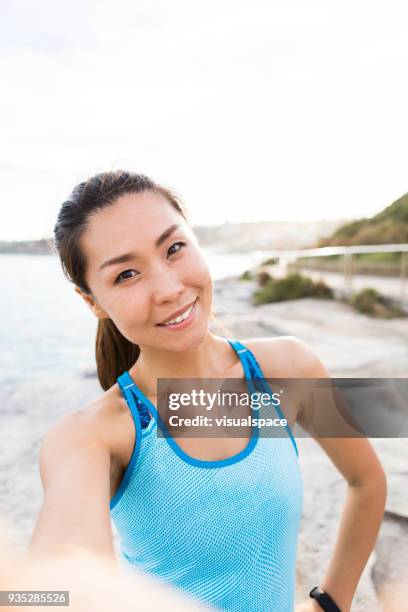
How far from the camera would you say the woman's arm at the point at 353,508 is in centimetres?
152

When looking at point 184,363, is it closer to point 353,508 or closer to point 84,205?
point 84,205

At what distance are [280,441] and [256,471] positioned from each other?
0.35 feet

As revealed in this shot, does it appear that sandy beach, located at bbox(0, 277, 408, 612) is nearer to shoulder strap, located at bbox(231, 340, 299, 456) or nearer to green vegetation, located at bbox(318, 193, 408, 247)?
shoulder strap, located at bbox(231, 340, 299, 456)

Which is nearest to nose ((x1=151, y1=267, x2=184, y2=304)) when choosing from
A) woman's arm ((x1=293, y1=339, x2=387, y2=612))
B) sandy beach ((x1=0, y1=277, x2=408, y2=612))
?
woman's arm ((x1=293, y1=339, x2=387, y2=612))

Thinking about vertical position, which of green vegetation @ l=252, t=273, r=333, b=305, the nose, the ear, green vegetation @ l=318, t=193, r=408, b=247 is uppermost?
the nose

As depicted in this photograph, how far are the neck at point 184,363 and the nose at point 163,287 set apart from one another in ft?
0.66

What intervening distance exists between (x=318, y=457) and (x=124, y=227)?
6.82 ft

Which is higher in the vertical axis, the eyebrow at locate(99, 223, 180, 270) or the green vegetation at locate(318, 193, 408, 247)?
the eyebrow at locate(99, 223, 180, 270)

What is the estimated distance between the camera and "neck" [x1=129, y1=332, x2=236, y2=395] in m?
1.40

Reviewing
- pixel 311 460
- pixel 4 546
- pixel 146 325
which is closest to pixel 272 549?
pixel 146 325

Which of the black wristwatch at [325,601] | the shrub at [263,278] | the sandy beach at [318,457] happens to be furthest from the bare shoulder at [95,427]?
the shrub at [263,278]

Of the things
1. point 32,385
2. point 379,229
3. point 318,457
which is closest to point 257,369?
point 318,457

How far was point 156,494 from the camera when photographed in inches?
46.0

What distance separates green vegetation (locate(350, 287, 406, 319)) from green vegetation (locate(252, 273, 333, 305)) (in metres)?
1.25
